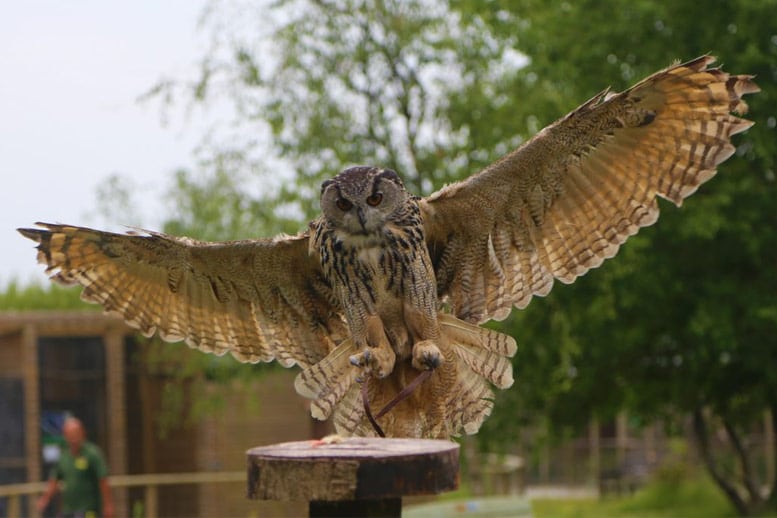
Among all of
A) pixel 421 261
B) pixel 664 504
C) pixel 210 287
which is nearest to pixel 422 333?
pixel 421 261

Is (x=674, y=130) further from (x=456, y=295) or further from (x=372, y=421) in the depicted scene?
(x=372, y=421)

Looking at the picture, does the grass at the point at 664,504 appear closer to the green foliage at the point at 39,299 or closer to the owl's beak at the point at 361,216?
the green foliage at the point at 39,299

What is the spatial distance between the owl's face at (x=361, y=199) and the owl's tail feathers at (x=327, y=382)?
1.63 ft

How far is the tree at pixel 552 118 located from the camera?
42.4ft

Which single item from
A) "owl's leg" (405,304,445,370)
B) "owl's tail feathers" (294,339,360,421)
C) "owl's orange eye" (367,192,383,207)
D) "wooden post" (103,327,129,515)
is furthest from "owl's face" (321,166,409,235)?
"wooden post" (103,327,129,515)

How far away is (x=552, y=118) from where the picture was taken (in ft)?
40.5

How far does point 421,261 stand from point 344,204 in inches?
14.9

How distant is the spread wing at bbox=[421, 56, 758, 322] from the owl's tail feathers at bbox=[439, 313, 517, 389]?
32cm

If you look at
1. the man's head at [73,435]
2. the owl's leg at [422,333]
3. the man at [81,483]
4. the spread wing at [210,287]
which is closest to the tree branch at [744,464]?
the man at [81,483]

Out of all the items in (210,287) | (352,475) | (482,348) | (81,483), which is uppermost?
(210,287)

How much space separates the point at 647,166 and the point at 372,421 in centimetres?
152

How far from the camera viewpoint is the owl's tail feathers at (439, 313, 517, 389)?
14.0 feet

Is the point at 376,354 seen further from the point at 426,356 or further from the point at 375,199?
the point at 375,199

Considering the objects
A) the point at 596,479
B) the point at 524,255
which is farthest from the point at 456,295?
the point at 596,479
